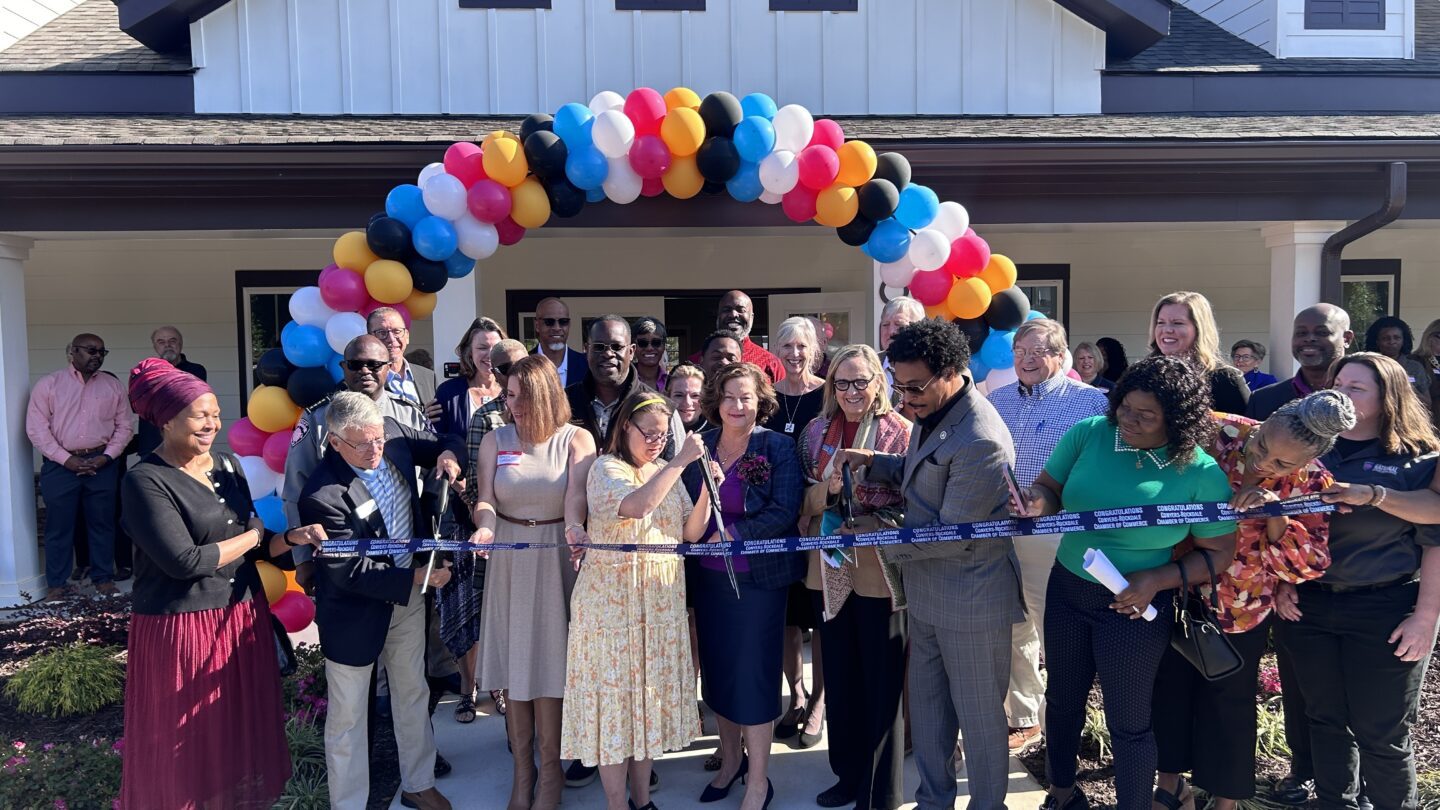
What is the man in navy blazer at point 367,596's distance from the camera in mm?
3463

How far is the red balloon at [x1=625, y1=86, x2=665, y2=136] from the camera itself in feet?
17.8

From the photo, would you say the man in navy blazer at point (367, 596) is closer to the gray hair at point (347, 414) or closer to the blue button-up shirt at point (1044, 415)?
the gray hair at point (347, 414)

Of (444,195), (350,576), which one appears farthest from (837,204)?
(350,576)

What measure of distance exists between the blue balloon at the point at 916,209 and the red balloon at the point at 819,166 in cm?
45

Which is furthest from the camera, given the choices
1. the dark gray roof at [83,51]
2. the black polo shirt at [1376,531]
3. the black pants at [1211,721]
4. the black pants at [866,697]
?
the dark gray roof at [83,51]

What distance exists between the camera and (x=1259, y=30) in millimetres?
9516

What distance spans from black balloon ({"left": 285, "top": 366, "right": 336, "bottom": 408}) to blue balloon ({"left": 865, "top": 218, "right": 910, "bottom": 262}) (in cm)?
324

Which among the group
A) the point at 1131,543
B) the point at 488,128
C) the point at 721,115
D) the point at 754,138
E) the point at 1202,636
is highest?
the point at 488,128

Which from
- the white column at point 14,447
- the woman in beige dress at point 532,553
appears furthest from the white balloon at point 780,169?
the white column at point 14,447

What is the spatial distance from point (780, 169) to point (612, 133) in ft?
3.27

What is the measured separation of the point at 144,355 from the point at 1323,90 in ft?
38.1

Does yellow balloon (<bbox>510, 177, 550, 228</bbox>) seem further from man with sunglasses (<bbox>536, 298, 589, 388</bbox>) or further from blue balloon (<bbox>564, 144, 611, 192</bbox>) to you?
man with sunglasses (<bbox>536, 298, 589, 388</bbox>)

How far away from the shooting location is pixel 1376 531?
10.8 feet

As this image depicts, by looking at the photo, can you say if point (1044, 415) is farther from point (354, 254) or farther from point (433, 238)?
point (354, 254)
